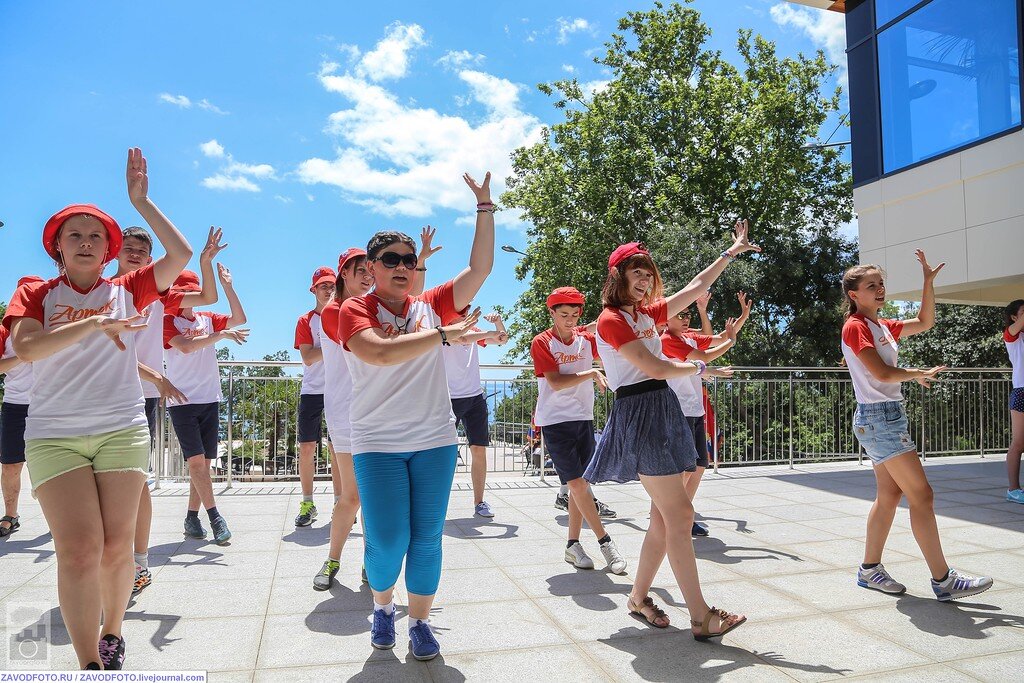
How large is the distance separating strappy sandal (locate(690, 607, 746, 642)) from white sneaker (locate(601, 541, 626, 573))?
122 cm

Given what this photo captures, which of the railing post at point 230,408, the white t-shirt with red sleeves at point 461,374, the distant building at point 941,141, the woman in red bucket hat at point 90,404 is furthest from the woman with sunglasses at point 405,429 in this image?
the distant building at point 941,141

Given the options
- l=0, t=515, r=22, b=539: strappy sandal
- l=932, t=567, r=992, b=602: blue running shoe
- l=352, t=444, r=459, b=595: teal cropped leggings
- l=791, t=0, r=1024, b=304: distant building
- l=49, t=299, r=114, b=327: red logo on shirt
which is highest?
l=791, t=0, r=1024, b=304: distant building

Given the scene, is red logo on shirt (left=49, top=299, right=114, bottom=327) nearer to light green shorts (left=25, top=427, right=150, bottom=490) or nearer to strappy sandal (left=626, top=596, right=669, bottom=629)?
light green shorts (left=25, top=427, right=150, bottom=490)

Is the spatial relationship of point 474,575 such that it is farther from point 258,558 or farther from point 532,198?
point 532,198

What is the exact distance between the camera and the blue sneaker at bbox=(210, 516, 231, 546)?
567cm

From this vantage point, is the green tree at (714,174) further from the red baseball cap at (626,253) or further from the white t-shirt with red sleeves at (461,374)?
the red baseball cap at (626,253)

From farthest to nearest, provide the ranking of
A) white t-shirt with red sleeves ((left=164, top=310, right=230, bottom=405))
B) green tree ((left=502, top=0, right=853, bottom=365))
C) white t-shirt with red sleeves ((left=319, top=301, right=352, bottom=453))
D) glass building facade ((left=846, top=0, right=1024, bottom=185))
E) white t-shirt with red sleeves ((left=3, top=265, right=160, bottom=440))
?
green tree ((left=502, top=0, right=853, bottom=365)), glass building facade ((left=846, top=0, right=1024, bottom=185)), white t-shirt with red sleeves ((left=164, top=310, right=230, bottom=405)), white t-shirt with red sleeves ((left=319, top=301, right=352, bottom=453)), white t-shirt with red sleeves ((left=3, top=265, right=160, bottom=440))

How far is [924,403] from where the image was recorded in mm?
12461

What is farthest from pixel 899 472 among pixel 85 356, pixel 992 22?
pixel 992 22

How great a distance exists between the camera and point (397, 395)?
3.27 m

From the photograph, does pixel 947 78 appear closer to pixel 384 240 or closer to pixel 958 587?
pixel 958 587

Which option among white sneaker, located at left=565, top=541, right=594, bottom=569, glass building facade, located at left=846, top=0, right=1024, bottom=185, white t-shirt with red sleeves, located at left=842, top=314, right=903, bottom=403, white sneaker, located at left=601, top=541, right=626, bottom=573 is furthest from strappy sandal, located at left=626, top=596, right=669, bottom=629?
glass building facade, located at left=846, top=0, right=1024, bottom=185

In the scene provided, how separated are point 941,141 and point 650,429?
10109 millimetres

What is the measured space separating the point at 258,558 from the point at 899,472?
4.30 m
